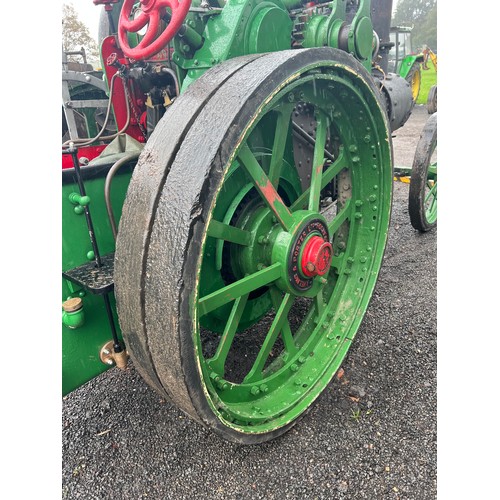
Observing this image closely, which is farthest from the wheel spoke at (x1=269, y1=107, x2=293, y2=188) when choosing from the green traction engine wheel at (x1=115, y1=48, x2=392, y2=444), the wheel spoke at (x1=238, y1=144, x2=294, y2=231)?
the wheel spoke at (x1=238, y1=144, x2=294, y2=231)

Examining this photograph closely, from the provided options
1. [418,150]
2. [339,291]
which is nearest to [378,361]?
[339,291]

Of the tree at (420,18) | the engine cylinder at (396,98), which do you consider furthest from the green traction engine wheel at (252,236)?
the tree at (420,18)

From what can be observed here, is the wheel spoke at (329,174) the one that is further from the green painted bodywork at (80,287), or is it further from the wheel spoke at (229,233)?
the green painted bodywork at (80,287)

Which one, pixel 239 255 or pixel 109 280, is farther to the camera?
pixel 239 255

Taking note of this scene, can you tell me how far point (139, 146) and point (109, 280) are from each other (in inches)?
29.2

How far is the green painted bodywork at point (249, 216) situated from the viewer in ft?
5.18

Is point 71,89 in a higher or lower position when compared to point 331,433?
higher

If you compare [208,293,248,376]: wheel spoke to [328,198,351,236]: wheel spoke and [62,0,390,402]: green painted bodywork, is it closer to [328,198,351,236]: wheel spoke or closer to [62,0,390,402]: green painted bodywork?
[62,0,390,402]: green painted bodywork

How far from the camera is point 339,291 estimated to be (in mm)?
2373

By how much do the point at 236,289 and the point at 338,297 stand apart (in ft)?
3.05

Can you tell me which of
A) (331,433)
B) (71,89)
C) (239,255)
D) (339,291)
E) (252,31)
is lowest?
(331,433)

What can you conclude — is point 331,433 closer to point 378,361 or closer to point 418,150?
point 378,361

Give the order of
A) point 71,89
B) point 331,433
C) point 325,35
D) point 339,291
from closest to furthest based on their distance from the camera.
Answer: point 331,433
point 325,35
point 339,291
point 71,89

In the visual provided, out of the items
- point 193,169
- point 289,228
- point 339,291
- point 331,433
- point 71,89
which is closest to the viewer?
point 193,169
